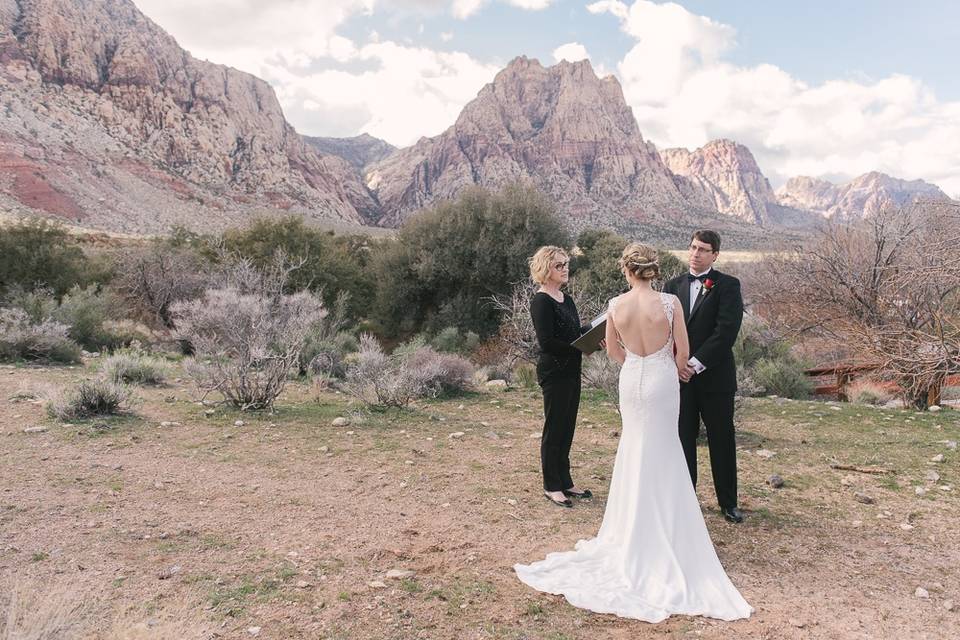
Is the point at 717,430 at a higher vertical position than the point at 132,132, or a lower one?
lower

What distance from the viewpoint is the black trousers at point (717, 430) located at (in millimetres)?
4570

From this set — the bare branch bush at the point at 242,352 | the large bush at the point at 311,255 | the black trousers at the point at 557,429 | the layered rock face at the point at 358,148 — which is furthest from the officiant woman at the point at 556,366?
the layered rock face at the point at 358,148

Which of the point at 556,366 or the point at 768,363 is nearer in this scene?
the point at 556,366

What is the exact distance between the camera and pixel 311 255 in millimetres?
21500

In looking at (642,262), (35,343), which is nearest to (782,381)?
(642,262)

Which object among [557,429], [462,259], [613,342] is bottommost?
[557,429]

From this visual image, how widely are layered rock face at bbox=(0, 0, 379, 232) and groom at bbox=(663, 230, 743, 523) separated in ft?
Answer: 209

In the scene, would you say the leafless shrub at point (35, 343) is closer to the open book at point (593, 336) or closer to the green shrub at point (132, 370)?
the green shrub at point (132, 370)

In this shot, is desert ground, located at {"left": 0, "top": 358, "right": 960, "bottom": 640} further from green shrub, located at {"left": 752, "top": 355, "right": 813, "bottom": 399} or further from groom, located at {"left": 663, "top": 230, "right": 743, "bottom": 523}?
green shrub, located at {"left": 752, "top": 355, "right": 813, "bottom": 399}

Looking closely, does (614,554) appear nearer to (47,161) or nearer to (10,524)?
(10,524)

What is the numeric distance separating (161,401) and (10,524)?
4573 mm

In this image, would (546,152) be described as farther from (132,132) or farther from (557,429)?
(557,429)

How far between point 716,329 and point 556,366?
1.29m

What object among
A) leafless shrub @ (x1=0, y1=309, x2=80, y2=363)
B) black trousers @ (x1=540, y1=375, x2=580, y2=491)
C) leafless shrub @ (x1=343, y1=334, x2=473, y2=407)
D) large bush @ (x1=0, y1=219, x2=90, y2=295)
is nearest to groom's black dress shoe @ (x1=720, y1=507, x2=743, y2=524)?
black trousers @ (x1=540, y1=375, x2=580, y2=491)
